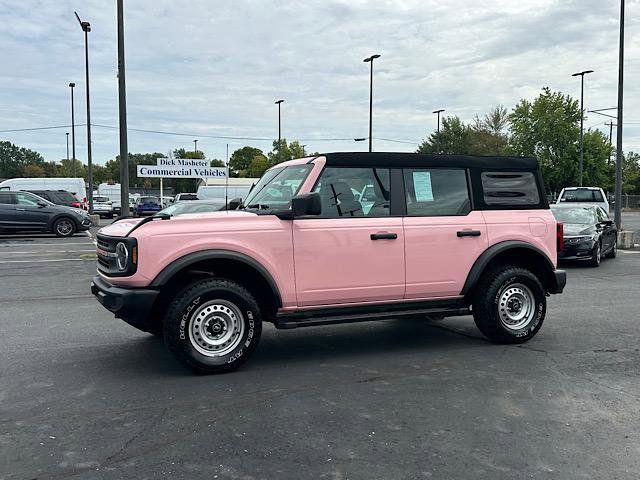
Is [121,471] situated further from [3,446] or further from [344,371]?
[344,371]

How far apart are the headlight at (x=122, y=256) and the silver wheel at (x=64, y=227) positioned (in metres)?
17.9

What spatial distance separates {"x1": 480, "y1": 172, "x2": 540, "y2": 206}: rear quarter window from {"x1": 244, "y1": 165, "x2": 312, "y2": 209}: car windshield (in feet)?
6.45

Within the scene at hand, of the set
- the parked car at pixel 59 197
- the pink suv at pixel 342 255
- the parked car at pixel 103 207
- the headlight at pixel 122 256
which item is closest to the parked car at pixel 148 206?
the parked car at pixel 103 207

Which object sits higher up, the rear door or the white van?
the white van

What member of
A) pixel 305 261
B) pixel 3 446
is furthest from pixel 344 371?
pixel 3 446

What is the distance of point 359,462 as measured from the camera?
3.58 m

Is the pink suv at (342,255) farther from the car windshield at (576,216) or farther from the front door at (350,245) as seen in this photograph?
the car windshield at (576,216)

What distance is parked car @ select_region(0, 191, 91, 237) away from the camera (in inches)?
828

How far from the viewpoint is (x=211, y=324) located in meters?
5.25

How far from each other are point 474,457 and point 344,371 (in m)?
1.91

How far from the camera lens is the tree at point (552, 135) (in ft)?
160

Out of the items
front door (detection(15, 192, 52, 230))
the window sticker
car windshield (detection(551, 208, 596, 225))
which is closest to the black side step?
the window sticker

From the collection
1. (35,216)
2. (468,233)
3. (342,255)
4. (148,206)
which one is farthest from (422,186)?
(148,206)

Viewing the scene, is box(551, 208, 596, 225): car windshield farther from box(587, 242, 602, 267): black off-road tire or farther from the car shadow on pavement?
the car shadow on pavement
